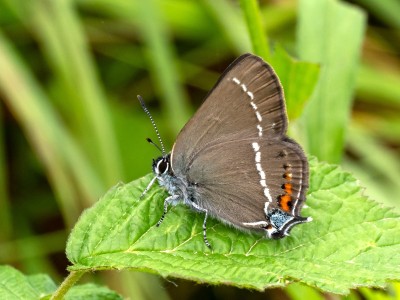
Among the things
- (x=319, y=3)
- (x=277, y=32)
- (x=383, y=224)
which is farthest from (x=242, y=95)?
(x=277, y=32)

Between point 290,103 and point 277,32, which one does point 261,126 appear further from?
point 277,32

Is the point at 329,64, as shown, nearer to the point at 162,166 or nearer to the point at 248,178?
the point at 248,178

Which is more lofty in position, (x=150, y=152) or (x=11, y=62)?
(x=11, y=62)

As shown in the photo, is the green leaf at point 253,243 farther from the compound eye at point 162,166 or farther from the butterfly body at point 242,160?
the compound eye at point 162,166

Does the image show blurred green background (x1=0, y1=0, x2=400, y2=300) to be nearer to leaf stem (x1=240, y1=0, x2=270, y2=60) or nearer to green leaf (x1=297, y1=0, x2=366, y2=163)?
green leaf (x1=297, y1=0, x2=366, y2=163)

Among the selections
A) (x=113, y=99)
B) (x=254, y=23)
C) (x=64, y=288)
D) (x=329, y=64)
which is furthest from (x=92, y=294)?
(x=113, y=99)

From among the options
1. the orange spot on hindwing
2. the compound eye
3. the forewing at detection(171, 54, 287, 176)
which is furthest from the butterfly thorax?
the orange spot on hindwing
